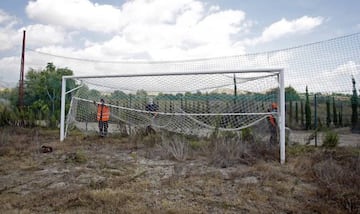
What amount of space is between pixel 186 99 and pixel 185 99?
0.09 feet

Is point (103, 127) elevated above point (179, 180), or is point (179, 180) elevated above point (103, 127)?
point (103, 127)

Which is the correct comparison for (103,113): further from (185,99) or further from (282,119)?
(282,119)

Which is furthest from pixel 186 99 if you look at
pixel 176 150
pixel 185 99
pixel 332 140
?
pixel 332 140

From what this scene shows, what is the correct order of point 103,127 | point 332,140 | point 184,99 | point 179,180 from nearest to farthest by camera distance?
point 179,180, point 184,99, point 332,140, point 103,127

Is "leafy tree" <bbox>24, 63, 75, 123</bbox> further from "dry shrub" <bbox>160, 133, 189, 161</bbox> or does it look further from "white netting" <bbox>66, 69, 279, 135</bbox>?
"dry shrub" <bbox>160, 133, 189, 161</bbox>

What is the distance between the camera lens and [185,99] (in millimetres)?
7461

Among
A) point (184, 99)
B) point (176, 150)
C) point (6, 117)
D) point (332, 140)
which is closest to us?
point (176, 150)

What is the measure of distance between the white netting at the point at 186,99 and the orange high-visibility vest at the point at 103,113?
0.16 metres

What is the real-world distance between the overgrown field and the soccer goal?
2.25 ft

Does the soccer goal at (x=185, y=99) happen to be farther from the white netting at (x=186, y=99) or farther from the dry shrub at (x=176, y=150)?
the dry shrub at (x=176, y=150)

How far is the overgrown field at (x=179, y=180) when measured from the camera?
3447 mm

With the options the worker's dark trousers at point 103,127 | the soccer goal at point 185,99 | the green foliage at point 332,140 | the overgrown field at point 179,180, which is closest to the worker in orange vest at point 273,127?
the soccer goal at point 185,99

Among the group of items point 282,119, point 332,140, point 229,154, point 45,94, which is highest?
point 45,94

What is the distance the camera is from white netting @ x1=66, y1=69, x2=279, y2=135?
6.88 m
